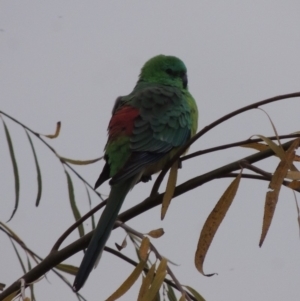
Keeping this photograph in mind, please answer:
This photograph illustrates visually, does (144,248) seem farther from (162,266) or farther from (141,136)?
(141,136)

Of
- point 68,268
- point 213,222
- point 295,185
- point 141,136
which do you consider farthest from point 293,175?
point 141,136

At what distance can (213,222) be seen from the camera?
1.16 m

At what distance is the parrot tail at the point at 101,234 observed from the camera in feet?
4.12

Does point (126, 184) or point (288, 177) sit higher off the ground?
point (126, 184)

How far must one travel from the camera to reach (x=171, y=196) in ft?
4.00

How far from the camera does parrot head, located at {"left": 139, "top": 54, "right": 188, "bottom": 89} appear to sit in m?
2.49

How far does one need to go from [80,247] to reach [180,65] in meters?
1.41

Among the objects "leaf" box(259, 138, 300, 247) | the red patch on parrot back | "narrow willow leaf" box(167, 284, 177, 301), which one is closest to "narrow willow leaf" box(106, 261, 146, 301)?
"leaf" box(259, 138, 300, 247)

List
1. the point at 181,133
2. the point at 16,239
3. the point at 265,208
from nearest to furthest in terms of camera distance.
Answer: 1. the point at 265,208
2. the point at 16,239
3. the point at 181,133

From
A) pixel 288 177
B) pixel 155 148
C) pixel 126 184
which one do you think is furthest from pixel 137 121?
pixel 288 177

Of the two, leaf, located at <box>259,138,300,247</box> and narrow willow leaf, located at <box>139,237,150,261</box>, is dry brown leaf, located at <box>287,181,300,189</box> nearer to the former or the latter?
leaf, located at <box>259,138,300,247</box>

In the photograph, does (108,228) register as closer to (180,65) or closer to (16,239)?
A: (16,239)

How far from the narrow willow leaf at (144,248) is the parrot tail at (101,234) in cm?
14

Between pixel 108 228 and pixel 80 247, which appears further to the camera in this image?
pixel 108 228
